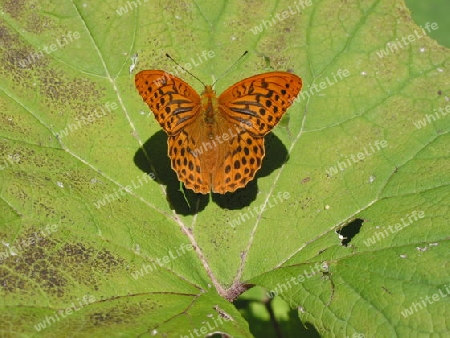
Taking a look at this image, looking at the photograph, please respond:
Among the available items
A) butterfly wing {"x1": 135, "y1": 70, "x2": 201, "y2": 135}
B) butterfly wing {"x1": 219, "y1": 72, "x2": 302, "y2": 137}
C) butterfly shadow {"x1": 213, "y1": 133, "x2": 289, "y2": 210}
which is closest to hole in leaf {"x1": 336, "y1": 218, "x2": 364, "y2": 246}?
butterfly shadow {"x1": 213, "y1": 133, "x2": 289, "y2": 210}

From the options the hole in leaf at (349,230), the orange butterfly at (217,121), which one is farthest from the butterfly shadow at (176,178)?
the hole in leaf at (349,230)

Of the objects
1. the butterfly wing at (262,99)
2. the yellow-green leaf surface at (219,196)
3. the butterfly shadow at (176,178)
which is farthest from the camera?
the butterfly shadow at (176,178)

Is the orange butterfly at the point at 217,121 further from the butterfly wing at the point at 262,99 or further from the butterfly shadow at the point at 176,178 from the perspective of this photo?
the butterfly shadow at the point at 176,178

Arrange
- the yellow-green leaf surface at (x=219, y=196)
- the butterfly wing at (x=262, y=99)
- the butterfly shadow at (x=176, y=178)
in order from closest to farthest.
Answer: the yellow-green leaf surface at (x=219, y=196) < the butterfly wing at (x=262, y=99) < the butterfly shadow at (x=176, y=178)

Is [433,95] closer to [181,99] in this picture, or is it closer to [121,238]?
[181,99]

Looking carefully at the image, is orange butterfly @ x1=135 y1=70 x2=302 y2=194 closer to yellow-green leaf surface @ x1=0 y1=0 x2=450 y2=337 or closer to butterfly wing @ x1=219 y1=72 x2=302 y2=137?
butterfly wing @ x1=219 y1=72 x2=302 y2=137

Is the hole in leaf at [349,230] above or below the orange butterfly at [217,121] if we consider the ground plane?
below

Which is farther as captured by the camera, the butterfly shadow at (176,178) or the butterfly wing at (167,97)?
the butterfly shadow at (176,178)

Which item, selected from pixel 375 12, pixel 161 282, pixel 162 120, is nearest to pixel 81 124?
pixel 162 120
